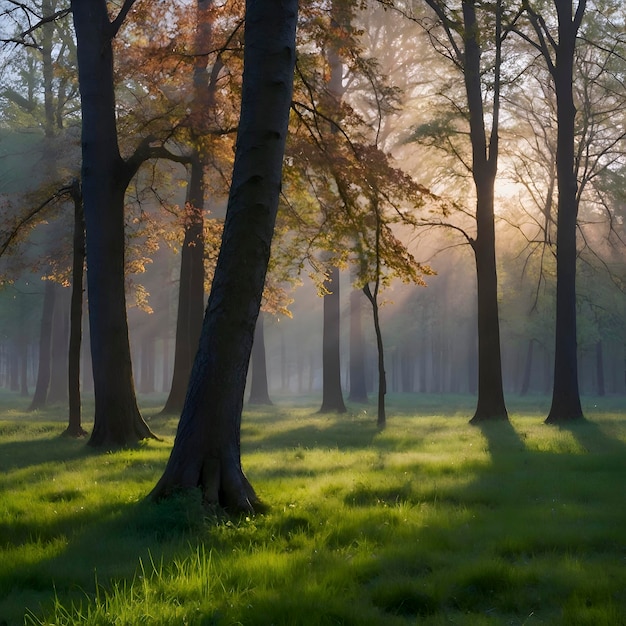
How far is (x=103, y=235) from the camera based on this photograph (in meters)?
13.2

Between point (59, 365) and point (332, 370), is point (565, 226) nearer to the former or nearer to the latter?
point (332, 370)

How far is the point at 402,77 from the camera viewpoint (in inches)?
1185

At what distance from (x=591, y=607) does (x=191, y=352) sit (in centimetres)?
1637

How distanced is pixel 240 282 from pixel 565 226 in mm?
14952

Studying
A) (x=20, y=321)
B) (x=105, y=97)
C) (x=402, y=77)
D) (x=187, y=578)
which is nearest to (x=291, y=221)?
(x=105, y=97)

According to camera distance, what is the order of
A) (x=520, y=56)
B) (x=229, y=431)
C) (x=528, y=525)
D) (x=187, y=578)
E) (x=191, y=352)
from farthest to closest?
1. (x=520, y=56)
2. (x=191, y=352)
3. (x=229, y=431)
4. (x=528, y=525)
5. (x=187, y=578)

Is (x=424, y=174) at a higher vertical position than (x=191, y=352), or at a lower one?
higher

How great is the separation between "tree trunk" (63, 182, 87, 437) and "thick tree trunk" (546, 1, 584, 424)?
12.2 meters

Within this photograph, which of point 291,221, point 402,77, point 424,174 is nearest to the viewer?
point 291,221

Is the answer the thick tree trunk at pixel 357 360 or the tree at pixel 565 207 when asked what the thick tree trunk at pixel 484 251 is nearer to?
the tree at pixel 565 207

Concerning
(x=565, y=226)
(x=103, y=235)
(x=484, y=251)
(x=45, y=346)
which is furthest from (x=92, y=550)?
(x=45, y=346)

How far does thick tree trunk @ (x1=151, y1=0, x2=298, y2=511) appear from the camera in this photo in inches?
273

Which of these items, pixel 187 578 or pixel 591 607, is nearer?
pixel 591 607

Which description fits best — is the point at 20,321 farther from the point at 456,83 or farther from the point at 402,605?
the point at 402,605
